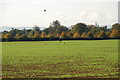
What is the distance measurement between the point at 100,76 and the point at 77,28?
102 metres

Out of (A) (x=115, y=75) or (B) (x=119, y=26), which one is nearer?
(A) (x=115, y=75)

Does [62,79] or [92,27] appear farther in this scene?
[92,27]

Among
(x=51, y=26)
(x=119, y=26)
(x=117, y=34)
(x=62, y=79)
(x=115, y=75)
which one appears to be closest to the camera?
(x=62, y=79)

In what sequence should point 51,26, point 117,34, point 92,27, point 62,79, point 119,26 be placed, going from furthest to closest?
point 51,26, point 92,27, point 119,26, point 117,34, point 62,79

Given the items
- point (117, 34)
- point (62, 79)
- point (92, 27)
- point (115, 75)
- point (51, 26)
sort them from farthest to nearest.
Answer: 1. point (51, 26)
2. point (92, 27)
3. point (117, 34)
4. point (115, 75)
5. point (62, 79)

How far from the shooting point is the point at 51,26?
395ft

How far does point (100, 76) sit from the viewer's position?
966cm

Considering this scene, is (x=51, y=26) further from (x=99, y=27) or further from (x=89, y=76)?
(x=89, y=76)

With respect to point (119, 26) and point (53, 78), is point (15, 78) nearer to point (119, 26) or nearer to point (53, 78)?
point (53, 78)

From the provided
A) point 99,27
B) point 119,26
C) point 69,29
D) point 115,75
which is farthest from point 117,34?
point 115,75

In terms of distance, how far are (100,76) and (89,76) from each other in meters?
0.40

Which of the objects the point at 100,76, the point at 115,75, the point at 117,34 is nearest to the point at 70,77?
the point at 100,76

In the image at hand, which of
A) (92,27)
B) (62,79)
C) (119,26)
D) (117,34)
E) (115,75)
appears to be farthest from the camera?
(92,27)

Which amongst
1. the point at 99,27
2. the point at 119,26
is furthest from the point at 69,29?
the point at 119,26
